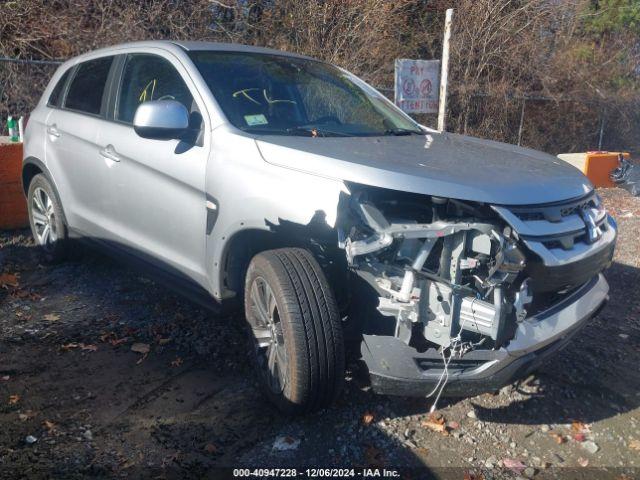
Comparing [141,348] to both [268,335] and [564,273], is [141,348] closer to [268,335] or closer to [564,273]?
[268,335]

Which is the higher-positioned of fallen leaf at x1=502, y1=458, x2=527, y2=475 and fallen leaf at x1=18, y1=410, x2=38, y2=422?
fallen leaf at x1=18, y1=410, x2=38, y2=422

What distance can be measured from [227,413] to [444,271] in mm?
1474

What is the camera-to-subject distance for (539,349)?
10.2 ft

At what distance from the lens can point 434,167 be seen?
3.29m

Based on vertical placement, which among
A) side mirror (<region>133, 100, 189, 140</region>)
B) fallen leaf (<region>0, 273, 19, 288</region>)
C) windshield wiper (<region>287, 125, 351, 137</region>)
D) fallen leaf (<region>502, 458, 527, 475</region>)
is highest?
side mirror (<region>133, 100, 189, 140</region>)

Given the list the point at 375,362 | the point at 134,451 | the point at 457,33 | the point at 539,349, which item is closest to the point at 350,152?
the point at 375,362

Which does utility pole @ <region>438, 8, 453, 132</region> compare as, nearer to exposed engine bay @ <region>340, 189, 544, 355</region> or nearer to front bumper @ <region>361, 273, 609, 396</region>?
exposed engine bay @ <region>340, 189, 544, 355</region>

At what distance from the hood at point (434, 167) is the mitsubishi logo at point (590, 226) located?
0.34 feet

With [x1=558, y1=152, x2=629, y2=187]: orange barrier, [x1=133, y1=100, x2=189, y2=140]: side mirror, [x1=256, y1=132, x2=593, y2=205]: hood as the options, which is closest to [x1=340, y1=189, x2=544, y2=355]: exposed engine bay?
[x1=256, y1=132, x2=593, y2=205]: hood

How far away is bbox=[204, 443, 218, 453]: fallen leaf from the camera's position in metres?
3.27

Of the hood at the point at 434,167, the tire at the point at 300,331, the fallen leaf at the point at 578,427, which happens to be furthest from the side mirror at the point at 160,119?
the fallen leaf at the point at 578,427

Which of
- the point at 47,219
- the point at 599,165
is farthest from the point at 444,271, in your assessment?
the point at 599,165

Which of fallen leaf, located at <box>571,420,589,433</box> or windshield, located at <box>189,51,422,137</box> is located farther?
windshield, located at <box>189,51,422,137</box>

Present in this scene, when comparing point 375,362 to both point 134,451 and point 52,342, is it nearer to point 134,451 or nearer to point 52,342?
point 134,451
